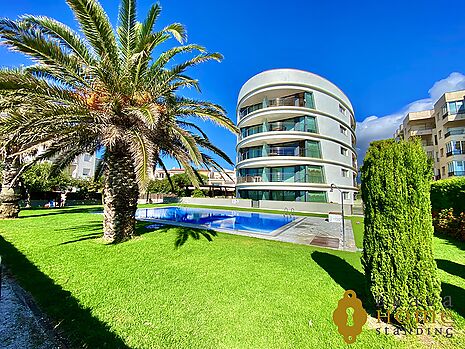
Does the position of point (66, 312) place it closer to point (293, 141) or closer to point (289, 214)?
point (289, 214)

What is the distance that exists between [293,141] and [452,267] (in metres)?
25.8

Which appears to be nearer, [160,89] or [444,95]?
[160,89]

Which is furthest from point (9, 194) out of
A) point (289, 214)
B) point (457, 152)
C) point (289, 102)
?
point (457, 152)

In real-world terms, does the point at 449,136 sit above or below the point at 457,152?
above

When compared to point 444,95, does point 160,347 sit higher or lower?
lower

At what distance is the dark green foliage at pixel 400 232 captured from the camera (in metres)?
3.70

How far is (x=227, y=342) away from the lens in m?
3.30

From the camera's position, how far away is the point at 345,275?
233 inches

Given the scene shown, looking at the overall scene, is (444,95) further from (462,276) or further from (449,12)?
(462,276)

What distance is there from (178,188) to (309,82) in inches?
1242

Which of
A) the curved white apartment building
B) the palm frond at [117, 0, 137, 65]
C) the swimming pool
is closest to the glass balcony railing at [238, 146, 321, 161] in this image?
the curved white apartment building

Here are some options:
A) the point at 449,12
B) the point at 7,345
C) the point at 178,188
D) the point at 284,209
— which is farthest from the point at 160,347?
the point at 178,188

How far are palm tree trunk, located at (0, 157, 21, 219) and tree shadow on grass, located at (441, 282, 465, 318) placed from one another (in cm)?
2100

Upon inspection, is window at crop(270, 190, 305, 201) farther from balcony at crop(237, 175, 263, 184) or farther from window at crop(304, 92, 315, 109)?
window at crop(304, 92, 315, 109)
